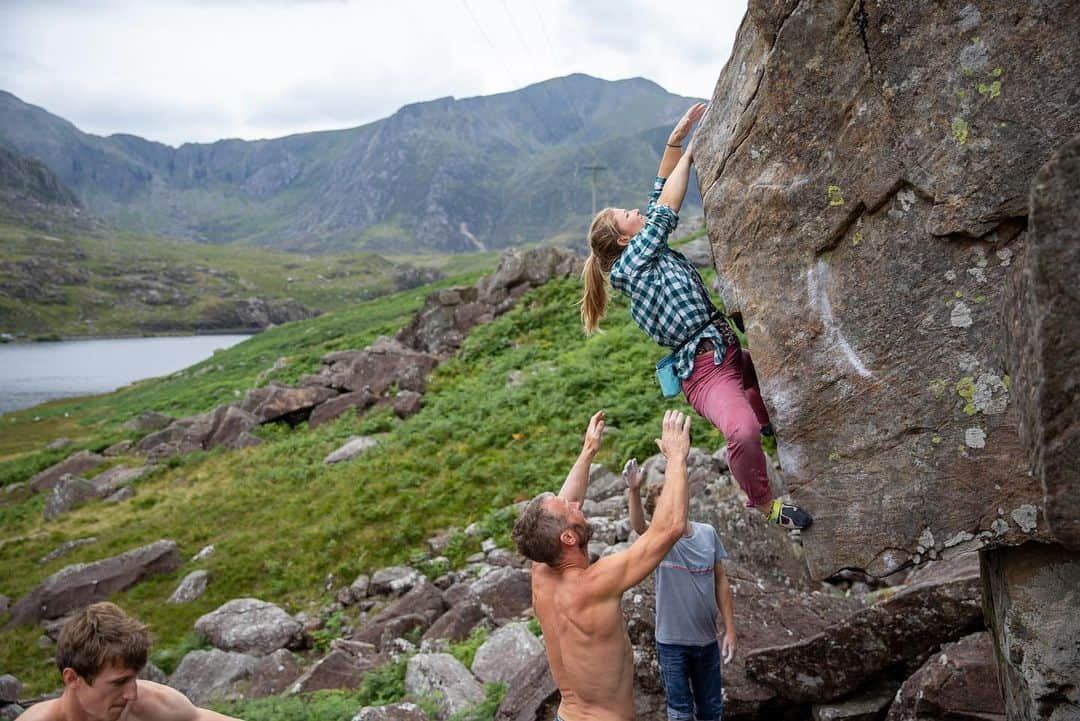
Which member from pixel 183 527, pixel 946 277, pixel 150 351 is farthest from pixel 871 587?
pixel 150 351

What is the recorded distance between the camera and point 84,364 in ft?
332

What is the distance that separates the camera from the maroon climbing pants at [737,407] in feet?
18.5

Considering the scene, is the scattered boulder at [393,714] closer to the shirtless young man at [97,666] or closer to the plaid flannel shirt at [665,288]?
the shirtless young man at [97,666]

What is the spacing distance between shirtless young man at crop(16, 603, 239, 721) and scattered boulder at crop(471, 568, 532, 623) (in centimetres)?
743

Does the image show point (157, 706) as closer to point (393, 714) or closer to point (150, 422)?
point (393, 714)

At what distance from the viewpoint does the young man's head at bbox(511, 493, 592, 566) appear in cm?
542

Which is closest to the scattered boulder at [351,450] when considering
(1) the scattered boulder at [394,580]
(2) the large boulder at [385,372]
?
(2) the large boulder at [385,372]

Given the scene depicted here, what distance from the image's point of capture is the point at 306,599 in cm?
1579

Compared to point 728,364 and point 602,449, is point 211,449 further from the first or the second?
point 728,364

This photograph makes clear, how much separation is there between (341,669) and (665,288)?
8774 mm

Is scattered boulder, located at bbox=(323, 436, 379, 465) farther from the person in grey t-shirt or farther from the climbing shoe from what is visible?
the climbing shoe

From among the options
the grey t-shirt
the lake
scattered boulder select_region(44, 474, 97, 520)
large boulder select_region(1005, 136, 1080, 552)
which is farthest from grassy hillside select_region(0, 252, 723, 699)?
the lake

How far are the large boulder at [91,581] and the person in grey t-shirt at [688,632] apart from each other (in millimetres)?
16204

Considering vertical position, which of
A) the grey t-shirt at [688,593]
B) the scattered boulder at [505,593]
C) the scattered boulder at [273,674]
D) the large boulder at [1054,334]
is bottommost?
the scattered boulder at [273,674]
